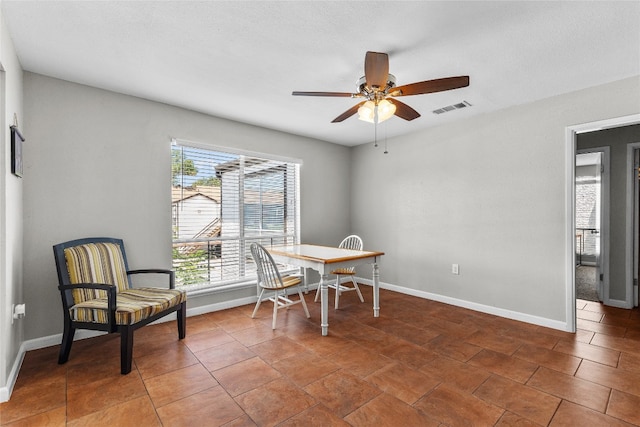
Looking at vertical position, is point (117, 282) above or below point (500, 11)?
below

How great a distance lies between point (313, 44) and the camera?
217 cm

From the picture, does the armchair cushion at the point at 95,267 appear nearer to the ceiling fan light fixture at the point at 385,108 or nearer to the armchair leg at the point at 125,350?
the armchair leg at the point at 125,350

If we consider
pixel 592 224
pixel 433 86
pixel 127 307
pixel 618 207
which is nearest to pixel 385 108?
pixel 433 86

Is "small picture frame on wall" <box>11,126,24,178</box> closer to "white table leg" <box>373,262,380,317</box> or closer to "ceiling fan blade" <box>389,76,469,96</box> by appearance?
"ceiling fan blade" <box>389,76,469,96</box>

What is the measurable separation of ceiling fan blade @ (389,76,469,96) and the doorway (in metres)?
2.80

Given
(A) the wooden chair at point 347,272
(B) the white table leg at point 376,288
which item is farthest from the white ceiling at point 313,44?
(A) the wooden chair at point 347,272

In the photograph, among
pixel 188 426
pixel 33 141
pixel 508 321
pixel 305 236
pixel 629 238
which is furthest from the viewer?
pixel 305 236

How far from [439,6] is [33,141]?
10.9 feet

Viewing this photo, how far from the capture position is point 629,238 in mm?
3693

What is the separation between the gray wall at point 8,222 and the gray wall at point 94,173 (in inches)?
12.1

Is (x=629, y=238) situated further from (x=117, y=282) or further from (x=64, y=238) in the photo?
(x=64, y=238)

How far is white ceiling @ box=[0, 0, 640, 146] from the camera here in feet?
6.00

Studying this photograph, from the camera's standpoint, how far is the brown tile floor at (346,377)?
5.83 feet

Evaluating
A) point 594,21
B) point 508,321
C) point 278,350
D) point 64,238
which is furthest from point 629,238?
point 64,238
